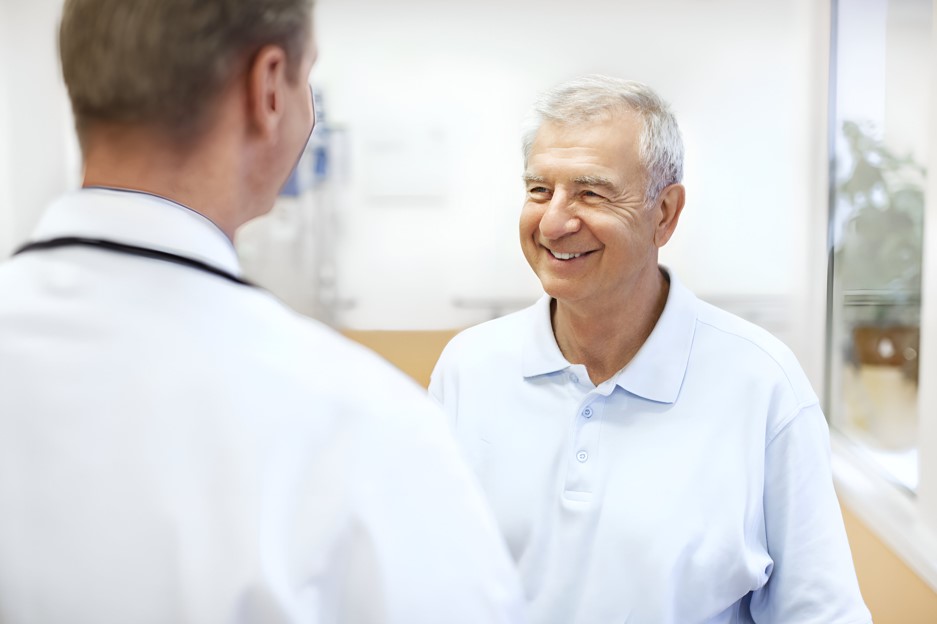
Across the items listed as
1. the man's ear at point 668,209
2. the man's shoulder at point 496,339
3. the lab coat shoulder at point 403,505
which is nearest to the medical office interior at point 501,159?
the man's ear at point 668,209

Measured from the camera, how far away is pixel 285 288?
3914mm

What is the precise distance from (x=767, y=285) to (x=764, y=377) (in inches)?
102

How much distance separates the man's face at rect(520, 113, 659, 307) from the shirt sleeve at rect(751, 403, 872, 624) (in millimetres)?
314

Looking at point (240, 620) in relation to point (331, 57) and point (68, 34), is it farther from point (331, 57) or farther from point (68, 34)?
point (331, 57)

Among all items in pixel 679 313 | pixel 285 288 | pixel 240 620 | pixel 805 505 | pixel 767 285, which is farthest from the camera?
pixel 285 288

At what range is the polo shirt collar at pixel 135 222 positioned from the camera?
60 cm

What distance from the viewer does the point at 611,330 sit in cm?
132

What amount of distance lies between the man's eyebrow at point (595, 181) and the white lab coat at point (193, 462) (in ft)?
2.42

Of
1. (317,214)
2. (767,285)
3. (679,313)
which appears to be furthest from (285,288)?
(679,313)

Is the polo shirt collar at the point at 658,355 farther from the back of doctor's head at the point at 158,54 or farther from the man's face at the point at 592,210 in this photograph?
the back of doctor's head at the point at 158,54

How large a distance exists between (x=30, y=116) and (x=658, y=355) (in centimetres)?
355

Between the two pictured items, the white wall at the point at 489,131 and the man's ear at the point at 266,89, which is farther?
the white wall at the point at 489,131

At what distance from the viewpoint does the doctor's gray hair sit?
1.28 metres

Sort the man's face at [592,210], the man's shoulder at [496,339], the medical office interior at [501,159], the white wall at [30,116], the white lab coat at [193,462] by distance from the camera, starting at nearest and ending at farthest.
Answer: the white lab coat at [193,462], the man's face at [592,210], the man's shoulder at [496,339], the medical office interior at [501,159], the white wall at [30,116]
